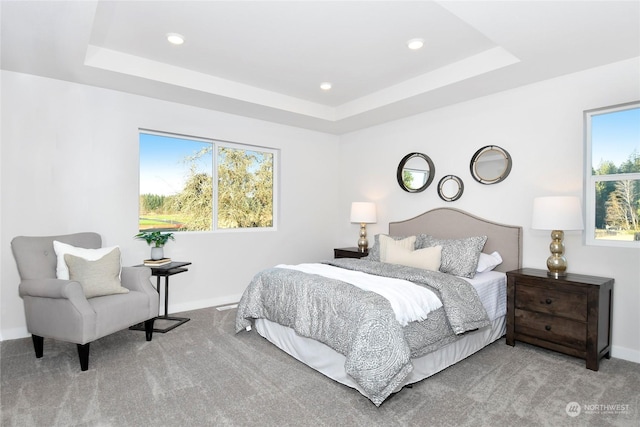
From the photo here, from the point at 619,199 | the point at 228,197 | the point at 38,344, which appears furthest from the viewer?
the point at 228,197

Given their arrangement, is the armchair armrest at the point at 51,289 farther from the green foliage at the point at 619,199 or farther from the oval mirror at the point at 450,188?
the green foliage at the point at 619,199

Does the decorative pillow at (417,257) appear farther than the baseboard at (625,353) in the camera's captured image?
Yes

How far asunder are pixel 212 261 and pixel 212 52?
2.42 m

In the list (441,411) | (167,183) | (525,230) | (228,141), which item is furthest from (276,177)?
(441,411)

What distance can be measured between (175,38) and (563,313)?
3850 mm

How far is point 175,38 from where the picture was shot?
3.01 metres

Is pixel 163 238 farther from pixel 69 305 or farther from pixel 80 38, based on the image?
pixel 80 38

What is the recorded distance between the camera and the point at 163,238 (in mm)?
3838

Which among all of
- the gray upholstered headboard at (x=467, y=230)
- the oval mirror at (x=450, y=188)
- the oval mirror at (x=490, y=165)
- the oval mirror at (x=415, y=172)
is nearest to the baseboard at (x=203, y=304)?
the gray upholstered headboard at (x=467, y=230)

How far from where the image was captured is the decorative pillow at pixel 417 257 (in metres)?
3.51

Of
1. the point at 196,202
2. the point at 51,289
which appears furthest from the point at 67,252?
the point at 196,202

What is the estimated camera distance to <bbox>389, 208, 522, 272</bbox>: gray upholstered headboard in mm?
3578

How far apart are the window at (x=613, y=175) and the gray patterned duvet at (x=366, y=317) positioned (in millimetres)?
1338

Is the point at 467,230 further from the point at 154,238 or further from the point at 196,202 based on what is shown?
the point at 154,238
